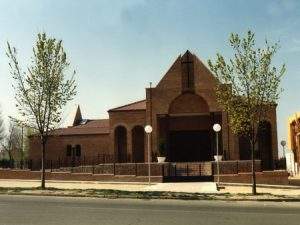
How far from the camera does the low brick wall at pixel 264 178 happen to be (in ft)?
99.9

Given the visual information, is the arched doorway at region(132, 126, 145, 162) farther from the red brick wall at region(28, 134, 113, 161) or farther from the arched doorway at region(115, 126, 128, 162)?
the red brick wall at region(28, 134, 113, 161)

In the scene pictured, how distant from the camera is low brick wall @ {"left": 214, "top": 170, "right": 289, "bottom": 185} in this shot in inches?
1199

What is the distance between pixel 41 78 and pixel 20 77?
1.29 metres

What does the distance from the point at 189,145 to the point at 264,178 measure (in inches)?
585

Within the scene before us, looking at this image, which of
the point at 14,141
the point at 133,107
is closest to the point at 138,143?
the point at 133,107

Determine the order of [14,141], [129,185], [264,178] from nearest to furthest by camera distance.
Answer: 1. [264,178]
2. [129,185]
3. [14,141]

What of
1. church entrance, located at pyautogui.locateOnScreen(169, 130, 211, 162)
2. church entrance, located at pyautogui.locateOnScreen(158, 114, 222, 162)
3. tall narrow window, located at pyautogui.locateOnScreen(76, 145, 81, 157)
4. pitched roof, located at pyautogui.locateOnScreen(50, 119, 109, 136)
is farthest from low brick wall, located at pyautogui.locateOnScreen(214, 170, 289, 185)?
tall narrow window, located at pyautogui.locateOnScreen(76, 145, 81, 157)

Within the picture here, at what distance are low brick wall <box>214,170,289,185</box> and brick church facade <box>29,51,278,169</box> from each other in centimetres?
842

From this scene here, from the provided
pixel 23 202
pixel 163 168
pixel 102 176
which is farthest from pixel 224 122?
pixel 23 202

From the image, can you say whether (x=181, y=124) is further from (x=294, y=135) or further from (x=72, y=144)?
(x=294, y=135)

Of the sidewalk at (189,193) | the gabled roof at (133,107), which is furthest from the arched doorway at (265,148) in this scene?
the sidewalk at (189,193)

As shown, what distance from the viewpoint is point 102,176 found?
113 feet

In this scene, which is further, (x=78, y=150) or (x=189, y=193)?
(x=78, y=150)

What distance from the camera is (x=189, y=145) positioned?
4512 cm
